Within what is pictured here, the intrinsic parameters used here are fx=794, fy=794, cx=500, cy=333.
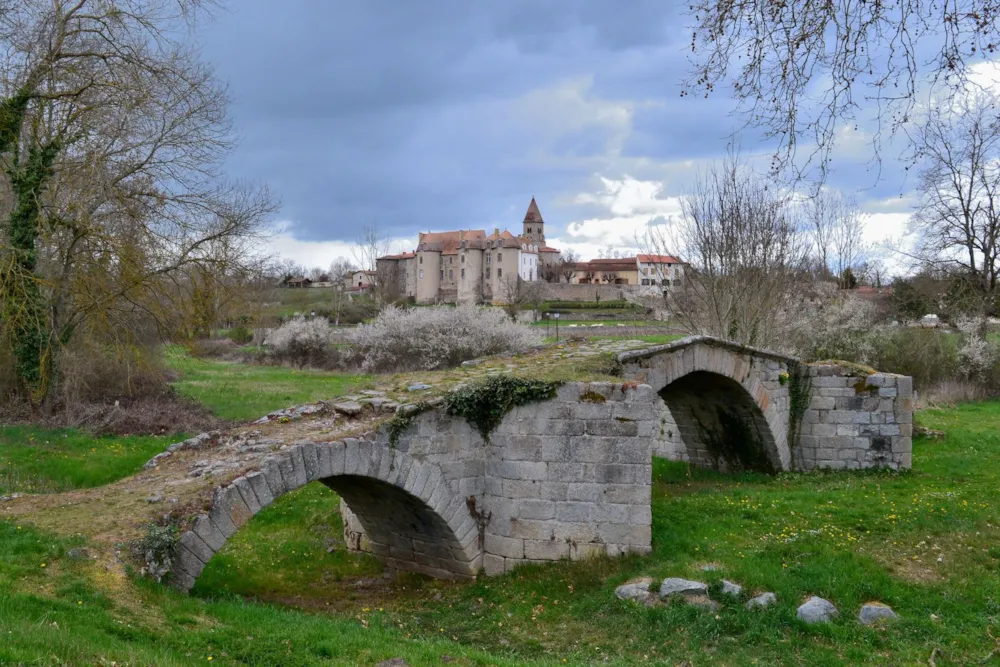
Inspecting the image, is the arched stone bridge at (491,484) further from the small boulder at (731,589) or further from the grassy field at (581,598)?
the small boulder at (731,589)

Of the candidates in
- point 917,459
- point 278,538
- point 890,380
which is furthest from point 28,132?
point 917,459

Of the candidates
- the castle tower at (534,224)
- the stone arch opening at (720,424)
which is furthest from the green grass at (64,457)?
the castle tower at (534,224)

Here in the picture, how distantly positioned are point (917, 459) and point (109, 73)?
16.3 metres

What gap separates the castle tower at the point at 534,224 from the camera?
299ft

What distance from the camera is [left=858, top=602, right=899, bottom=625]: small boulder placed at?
8.00m

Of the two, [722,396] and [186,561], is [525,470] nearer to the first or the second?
[186,561]

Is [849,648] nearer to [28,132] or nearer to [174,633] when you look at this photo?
[174,633]

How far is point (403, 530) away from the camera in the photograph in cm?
1027

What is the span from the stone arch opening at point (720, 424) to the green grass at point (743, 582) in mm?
1951

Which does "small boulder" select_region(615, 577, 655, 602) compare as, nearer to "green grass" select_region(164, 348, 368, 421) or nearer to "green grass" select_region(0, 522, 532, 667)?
"green grass" select_region(0, 522, 532, 667)

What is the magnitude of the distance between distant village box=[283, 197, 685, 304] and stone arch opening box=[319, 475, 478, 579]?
54.1 metres

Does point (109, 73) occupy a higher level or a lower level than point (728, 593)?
higher

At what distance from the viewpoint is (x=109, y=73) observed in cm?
1448

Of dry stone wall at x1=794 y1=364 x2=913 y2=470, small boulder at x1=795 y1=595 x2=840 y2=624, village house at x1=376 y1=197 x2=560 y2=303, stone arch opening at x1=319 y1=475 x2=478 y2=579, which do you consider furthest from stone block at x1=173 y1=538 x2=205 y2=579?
village house at x1=376 y1=197 x2=560 y2=303
